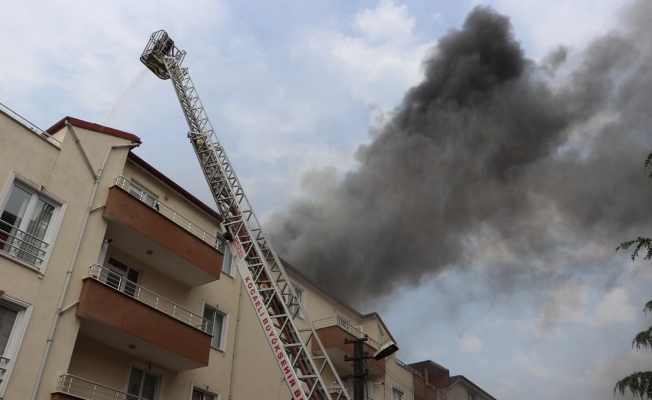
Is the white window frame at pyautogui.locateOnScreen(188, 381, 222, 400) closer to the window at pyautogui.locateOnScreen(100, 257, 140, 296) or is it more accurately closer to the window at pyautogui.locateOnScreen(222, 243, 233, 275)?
the window at pyautogui.locateOnScreen(100, 257, 140, 296)

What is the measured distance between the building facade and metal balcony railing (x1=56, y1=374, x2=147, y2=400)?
34mm

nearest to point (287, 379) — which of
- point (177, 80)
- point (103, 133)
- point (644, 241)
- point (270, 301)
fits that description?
point (270, 301)

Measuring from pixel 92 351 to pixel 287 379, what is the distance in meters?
6.20

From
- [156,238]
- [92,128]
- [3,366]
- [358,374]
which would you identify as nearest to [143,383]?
[156,238]

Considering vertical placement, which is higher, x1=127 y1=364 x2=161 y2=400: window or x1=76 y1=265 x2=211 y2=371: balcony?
x1=76 y1=265 x2=211 y2=371: balcony

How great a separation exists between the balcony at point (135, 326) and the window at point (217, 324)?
2.09 metres

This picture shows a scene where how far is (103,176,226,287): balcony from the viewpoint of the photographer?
1836 centimetres

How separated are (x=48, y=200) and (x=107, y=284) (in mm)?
3207

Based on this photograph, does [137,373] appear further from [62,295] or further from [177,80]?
[177,80]

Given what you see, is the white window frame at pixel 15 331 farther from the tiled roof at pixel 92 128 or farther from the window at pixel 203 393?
the window at pixel 203 393

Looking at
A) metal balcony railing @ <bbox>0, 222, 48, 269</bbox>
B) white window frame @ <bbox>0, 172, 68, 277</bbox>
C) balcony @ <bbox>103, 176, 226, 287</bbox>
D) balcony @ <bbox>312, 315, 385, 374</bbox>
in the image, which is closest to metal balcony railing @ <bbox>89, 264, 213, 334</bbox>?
balcony @ <bbox>103, 176, 226, 287</bbox>

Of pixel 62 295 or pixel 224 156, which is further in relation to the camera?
pixel 224 156

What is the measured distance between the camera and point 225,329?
75.2 feet

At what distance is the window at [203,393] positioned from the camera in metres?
20.5
